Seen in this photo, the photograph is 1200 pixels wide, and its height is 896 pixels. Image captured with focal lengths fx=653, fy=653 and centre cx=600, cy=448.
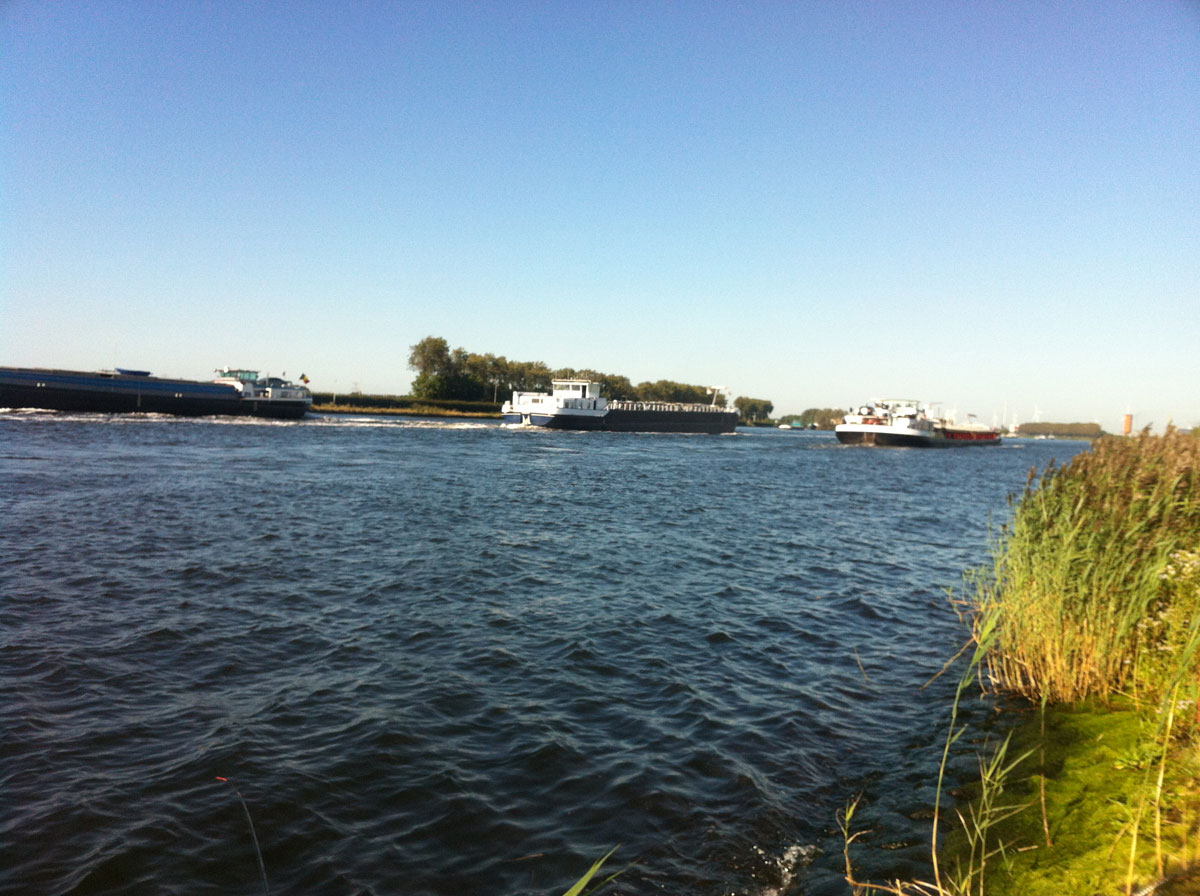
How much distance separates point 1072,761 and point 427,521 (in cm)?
1847

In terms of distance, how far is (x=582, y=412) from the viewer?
92688mm

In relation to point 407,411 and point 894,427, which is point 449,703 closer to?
point 894,427

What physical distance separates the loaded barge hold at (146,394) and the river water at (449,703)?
207 ft

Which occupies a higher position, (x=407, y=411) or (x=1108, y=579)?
(x=407, y=411)

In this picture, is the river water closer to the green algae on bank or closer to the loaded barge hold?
the green algae on bank

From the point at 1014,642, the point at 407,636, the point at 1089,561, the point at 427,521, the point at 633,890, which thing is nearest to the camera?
the point at 633,890

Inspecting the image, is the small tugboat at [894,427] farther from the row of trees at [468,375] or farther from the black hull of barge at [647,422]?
the row of trees at [468,375]

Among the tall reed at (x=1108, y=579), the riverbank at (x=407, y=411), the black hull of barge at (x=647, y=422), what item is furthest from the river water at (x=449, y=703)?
the riverbank at (x=407, y=411)

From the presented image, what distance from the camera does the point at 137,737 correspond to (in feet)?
23.7

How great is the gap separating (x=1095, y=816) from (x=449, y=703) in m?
6.78

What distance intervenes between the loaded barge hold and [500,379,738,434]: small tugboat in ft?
95.3

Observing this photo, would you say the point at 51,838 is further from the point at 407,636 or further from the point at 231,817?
the point at 407,636

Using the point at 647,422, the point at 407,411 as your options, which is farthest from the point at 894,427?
the point at 407,411

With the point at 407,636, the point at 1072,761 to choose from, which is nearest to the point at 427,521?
the point at 407,636
